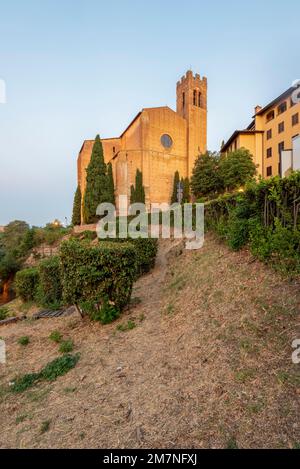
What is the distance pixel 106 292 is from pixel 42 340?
1.90m

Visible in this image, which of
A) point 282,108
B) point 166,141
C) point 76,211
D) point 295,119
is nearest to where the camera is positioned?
point 295,119

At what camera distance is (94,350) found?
425 centimetres

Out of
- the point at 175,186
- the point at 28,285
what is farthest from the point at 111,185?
the point at 28,285

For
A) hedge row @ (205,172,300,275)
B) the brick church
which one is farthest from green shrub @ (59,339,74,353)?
the brick church

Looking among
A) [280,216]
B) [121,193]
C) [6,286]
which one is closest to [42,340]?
[280,216]

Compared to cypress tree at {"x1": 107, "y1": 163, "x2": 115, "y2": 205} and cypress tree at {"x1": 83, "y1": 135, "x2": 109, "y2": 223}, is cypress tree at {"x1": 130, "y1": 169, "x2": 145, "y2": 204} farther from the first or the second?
cypress tree at {"x1": 83, "y1": 135, "x2": 109, "y2": 223}

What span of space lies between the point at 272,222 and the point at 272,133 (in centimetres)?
2619

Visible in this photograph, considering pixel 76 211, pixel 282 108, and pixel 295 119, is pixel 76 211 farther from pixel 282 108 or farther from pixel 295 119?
pixel 295 119

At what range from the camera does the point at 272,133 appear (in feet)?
85.3

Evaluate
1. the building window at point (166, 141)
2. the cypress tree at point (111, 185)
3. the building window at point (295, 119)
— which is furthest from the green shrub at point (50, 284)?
the building window at point (295, 119)

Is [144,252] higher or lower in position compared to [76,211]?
lower

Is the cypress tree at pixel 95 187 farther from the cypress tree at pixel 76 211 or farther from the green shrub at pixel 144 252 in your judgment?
the green shrub at pixel 144 252

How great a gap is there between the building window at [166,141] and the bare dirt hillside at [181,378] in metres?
27.3

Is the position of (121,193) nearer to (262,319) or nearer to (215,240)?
(215,240)
